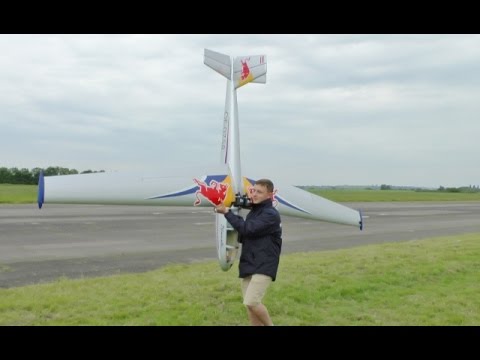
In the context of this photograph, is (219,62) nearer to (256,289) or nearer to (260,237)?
(260,237)

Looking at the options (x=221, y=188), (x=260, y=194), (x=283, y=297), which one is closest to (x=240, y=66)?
(x=221, y=188)

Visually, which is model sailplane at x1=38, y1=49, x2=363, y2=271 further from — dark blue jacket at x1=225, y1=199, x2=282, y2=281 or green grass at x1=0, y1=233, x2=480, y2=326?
green grass at x1=0, y1=233, x2=480, y2=326

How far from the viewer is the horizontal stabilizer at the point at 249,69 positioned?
6805 mm

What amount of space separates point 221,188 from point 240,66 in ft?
7.31

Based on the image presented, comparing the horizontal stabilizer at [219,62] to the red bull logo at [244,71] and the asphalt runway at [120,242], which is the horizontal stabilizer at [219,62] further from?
the asphalt runway at [120,242]

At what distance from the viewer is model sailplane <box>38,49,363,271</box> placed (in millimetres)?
4891

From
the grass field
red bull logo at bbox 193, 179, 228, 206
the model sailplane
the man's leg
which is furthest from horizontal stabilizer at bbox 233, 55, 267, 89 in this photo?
the grass field

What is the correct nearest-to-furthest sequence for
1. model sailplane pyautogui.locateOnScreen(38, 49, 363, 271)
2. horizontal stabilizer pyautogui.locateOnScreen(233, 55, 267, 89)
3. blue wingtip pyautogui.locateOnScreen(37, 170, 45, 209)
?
blue wingtip pyautogui.locateOnScreen(37, 170, 45, 209), model sailplane pyautogui.locateOnScreen(38, 49, 363, 271), horizontal stabilizer pyautogui.locateOnScreen(233, 55, 267, 89)

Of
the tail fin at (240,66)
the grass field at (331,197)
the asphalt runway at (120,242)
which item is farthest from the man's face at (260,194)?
the grass field at (331,197)

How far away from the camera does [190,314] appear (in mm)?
6227

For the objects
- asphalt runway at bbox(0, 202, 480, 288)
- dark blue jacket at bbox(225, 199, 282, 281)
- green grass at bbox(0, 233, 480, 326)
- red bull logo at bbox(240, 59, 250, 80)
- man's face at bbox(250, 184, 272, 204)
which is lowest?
asphalt runway at bbox(0, 202, 480, 288)

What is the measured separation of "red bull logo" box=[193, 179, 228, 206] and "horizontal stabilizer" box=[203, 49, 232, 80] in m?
2.13

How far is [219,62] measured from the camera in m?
6.91

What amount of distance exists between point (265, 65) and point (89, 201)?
10.8 feet
